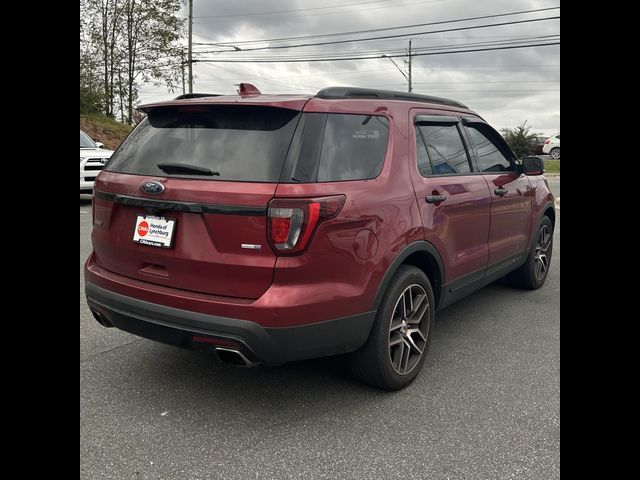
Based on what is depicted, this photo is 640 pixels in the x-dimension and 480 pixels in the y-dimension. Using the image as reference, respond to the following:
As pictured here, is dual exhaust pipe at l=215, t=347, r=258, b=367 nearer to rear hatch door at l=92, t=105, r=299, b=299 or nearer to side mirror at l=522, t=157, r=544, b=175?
rear hatch door at l=92, t=105, r=299, b=299

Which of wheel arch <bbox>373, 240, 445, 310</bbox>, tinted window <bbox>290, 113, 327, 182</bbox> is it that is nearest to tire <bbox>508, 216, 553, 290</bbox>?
wheel arch <bbox>373, 240, 445, 310</bbox>

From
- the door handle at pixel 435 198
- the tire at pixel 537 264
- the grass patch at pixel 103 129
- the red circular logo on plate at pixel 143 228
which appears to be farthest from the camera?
the grass patch at pixel 103 129

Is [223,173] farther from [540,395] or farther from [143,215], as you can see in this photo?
[540,395]

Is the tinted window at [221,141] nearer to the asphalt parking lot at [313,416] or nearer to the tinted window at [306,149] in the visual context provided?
the tinted window at [306,149]

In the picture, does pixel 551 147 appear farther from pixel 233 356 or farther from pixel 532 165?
pixel 233 356

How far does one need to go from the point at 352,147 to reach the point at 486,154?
74.5 inches

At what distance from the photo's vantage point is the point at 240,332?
8.45 ft

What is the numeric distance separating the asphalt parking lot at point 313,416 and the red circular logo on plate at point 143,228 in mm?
980

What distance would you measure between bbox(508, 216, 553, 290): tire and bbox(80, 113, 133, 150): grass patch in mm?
20127

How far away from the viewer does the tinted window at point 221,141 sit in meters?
2.68

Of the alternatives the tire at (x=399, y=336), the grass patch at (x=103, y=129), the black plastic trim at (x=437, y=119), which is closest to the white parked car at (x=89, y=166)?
the black plastic trim at (x=437, y=119)

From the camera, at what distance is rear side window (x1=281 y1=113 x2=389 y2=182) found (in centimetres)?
266
